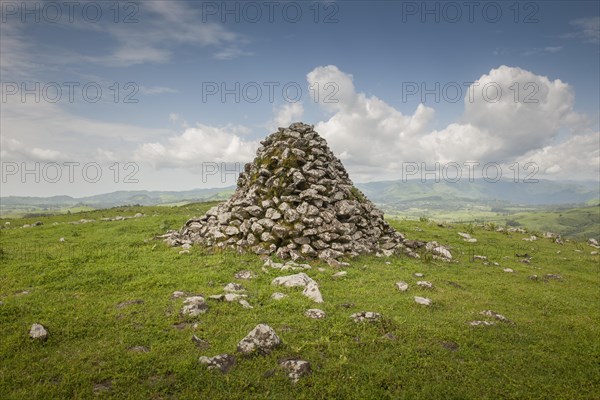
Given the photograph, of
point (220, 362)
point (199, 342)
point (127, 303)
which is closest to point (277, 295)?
point (199, 342)

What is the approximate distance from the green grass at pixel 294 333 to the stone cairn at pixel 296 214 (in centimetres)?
242

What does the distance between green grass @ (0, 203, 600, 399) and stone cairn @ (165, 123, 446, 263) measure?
2.42 meters

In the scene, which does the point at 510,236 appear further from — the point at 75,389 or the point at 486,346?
the point at 75,389

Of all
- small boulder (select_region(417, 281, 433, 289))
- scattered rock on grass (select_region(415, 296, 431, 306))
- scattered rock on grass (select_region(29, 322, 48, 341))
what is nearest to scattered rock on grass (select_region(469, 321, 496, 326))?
scattered rock on grass (select_region(415, 296, 431, 306))

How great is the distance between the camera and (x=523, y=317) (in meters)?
14.9

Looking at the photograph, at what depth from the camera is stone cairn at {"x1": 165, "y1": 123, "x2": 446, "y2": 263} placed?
2308 cm

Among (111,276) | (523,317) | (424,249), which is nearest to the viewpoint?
(523,317)

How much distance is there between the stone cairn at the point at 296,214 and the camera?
909 inches

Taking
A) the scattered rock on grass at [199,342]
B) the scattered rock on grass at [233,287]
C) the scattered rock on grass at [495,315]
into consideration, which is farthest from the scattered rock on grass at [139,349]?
the scattered rock on grass at [495,315]

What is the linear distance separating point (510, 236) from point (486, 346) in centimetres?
3308

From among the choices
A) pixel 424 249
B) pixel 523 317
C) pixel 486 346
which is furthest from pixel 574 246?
pixel 486 346

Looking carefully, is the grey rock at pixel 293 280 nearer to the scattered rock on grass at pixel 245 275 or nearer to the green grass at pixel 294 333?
the green grass at pixel 294 333

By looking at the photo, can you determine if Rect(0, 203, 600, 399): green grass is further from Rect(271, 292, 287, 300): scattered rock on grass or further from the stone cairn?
the stone cairn

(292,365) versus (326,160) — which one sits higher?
(326,160)
